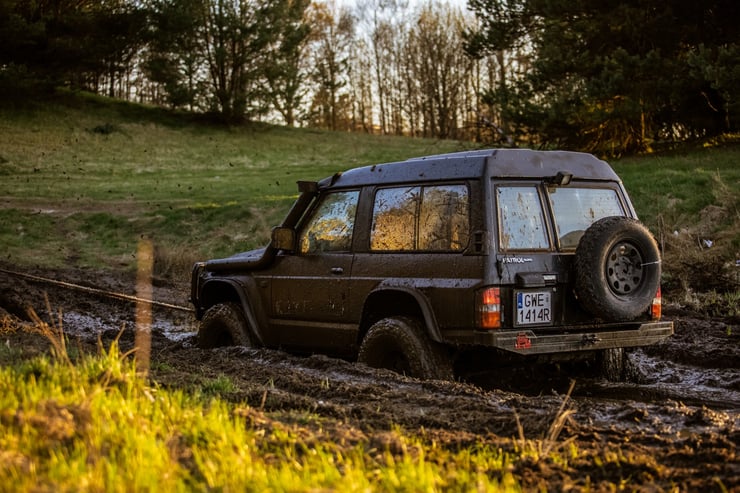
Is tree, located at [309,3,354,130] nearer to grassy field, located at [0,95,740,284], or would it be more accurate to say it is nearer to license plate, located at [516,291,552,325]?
grassy field, located at [0,95,740,284]

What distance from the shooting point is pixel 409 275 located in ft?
22.1

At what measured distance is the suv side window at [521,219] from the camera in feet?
20.8

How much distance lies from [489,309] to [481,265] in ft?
1.07

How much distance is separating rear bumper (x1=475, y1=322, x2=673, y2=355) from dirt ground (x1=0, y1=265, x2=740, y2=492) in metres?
0.36

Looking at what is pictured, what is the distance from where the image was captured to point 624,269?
6.46 m

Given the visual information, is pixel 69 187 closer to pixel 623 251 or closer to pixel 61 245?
pixel 61 245

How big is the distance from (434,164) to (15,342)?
4.12 m

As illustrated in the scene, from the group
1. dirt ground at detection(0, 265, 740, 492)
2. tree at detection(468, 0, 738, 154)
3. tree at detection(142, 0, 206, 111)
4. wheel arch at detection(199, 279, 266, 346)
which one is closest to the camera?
dirt ground at detection(0, 265, 740, 492)

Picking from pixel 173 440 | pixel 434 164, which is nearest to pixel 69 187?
pixel 434 164

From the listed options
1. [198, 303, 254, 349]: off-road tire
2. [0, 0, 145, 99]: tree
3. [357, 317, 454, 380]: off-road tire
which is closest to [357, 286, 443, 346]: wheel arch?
[357, 317, 454, 380]: off-road tire

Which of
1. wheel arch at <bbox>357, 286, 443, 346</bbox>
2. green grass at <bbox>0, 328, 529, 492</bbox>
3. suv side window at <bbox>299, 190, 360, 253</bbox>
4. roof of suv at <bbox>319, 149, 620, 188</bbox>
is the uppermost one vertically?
roof of suv at <bbox>319, 149, 620, 188</bbox>

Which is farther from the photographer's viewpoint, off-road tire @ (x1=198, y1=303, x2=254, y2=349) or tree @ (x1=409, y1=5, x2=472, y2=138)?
tree @ (x1=409, y1=5, x2=472, y2=138)

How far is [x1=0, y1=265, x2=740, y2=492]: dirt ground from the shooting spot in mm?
3885

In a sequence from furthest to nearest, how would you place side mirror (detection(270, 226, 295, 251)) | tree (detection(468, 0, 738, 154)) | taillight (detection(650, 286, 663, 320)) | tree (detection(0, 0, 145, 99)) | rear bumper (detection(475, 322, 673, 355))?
tree (detection(0, 0, 145, 99))
tree (detection(468, 0, 738, 154))
side mirror (detection(270, 226, 295, 251))
taillight (detection(650, 286, 663, 320))
rear bumper (detection(475, 322, 673, 355))
